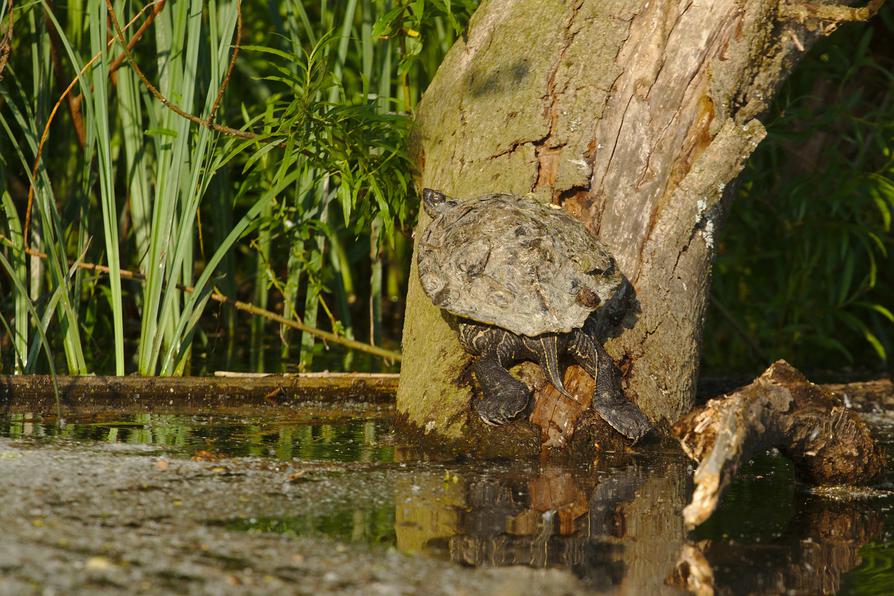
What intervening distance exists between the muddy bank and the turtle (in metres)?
0.59

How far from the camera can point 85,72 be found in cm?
344

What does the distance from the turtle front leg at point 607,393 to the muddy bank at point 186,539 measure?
706 mm

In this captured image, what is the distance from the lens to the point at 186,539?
207cm

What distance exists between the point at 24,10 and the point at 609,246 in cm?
209

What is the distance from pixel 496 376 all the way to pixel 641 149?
0.80 metres

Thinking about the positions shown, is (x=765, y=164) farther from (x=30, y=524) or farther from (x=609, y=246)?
(x=30, y=524)

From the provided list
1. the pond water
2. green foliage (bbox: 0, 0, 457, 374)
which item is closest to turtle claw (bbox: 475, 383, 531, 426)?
the pond water

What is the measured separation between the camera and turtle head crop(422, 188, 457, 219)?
3284 mm

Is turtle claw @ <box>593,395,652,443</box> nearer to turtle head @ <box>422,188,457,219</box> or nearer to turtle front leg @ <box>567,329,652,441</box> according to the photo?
turtle front leg @ <box>567,329,652,441</box>

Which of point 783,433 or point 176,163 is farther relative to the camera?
point 176,163

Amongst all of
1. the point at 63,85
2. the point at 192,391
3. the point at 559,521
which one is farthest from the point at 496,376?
the point at 63,85

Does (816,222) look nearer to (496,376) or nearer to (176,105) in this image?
(496,376)

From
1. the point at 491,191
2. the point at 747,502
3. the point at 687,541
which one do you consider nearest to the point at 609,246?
the point at 491,191

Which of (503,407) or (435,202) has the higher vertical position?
(435,202)
